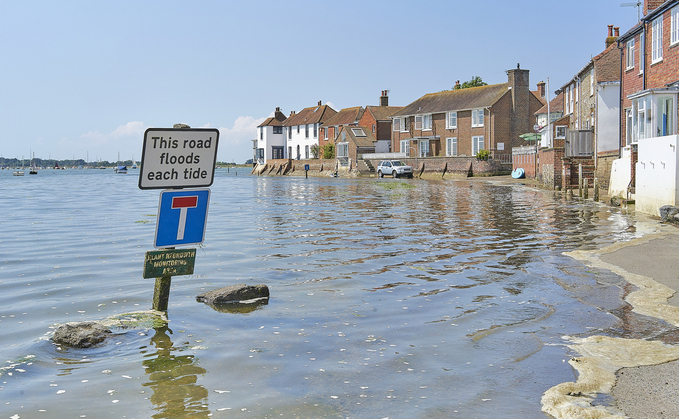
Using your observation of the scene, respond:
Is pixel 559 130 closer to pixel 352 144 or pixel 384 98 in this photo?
pixel 352 144

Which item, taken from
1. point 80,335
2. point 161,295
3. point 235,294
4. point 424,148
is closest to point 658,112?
point 235,294

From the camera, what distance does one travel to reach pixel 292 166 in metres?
106

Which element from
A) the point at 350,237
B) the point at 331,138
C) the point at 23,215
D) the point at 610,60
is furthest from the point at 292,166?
the point at 350,237

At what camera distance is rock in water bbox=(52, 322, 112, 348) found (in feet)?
22.6

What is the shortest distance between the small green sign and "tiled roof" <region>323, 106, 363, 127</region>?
8944 centimetres

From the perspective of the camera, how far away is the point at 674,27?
26.2 m

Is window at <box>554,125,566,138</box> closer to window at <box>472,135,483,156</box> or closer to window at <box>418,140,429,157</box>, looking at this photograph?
window at <box>472,135,483,156</box>

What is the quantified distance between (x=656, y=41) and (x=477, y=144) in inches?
1760

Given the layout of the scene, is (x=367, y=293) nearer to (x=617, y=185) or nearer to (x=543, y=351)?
(x=543, y=351)

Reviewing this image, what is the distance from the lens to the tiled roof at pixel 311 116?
10812 centimetres

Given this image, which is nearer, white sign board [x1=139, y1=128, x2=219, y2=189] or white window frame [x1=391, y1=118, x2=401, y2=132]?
white sign board [x1=139, y1=128, x2=219, y2=189]

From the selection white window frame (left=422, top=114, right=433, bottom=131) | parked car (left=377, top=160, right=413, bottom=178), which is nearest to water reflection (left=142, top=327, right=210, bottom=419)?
parked car (left=377, top=160, right=413, bottom=178)

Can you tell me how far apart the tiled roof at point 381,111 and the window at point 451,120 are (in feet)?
54.6

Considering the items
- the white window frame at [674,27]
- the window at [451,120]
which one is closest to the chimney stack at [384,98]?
the window at [451,120]
